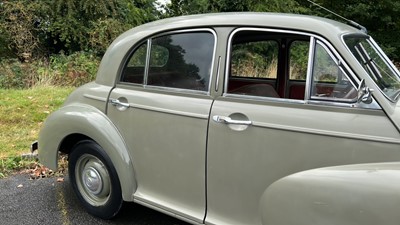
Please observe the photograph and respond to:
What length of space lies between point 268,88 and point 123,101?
1.19m

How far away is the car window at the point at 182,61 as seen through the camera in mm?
3088

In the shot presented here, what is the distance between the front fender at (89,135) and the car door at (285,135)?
2.78 feet

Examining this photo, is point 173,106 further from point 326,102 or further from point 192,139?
point 326,102

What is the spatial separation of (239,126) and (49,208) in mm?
2337

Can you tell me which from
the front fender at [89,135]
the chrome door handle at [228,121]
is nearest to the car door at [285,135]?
the chrome door handle at [228,121]

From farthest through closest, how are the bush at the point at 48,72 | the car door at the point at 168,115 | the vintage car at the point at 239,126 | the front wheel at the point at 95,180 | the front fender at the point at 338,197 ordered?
the bush at the point at 48,72
the front wheel at the point at 95,180
the car door at the point at 168,115
the vintage car at the point at 239,126
the front fender at the point at 338,197

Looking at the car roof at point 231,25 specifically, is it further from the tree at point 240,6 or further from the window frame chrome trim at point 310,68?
the tree at point 240,6

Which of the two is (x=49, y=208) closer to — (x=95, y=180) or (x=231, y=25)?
(x=95, y=180)

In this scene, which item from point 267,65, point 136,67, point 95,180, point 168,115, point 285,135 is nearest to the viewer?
point 285,135

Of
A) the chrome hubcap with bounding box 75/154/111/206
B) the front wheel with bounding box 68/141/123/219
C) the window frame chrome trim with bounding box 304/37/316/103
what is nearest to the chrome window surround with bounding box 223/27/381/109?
the window frame chrome trim with bounding box 304/37/316/103

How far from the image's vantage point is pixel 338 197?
229 centimetres

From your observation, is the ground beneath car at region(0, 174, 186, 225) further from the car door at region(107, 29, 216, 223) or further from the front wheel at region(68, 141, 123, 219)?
the car door at region(107, 29, 216, 223)

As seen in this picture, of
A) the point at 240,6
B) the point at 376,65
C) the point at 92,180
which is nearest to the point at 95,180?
the point at 92,180

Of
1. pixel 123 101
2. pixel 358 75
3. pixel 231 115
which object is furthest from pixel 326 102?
pixel 123 101
